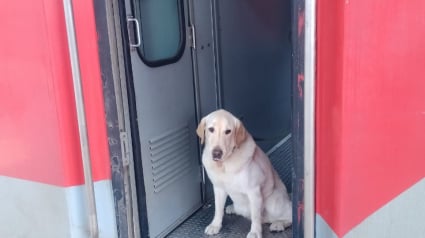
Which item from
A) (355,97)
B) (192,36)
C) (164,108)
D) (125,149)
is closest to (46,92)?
(125,149)

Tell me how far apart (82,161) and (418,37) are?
152 centimetres

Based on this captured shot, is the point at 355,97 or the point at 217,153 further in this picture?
the point at 217,153

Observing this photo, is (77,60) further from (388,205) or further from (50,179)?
(388,205)

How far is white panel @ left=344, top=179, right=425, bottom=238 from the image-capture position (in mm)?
1610

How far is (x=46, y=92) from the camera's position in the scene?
213 cm

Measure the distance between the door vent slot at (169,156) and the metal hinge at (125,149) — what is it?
12.1 inches

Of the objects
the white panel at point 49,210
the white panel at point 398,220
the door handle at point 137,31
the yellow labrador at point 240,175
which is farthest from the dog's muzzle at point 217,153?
the white panel at point 398,220

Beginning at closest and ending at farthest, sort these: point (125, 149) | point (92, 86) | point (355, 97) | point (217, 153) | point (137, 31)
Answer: point (355, 97) < point (92, 86) < point (125, 149) < point (137, 31) < point (217, 153)

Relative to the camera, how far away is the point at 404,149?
1576mm

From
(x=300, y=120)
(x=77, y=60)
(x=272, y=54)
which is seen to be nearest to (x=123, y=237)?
(x=77, y=60)

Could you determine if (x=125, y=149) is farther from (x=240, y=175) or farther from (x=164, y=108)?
(x=240, y=175)

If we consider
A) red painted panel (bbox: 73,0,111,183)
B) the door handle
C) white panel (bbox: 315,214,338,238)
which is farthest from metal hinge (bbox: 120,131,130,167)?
white panel (bbox: 315,214,338,238)

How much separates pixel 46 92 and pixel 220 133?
91cm

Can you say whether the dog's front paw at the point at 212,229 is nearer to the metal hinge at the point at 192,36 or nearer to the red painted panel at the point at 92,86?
the red painted panel at the point at 92,86
